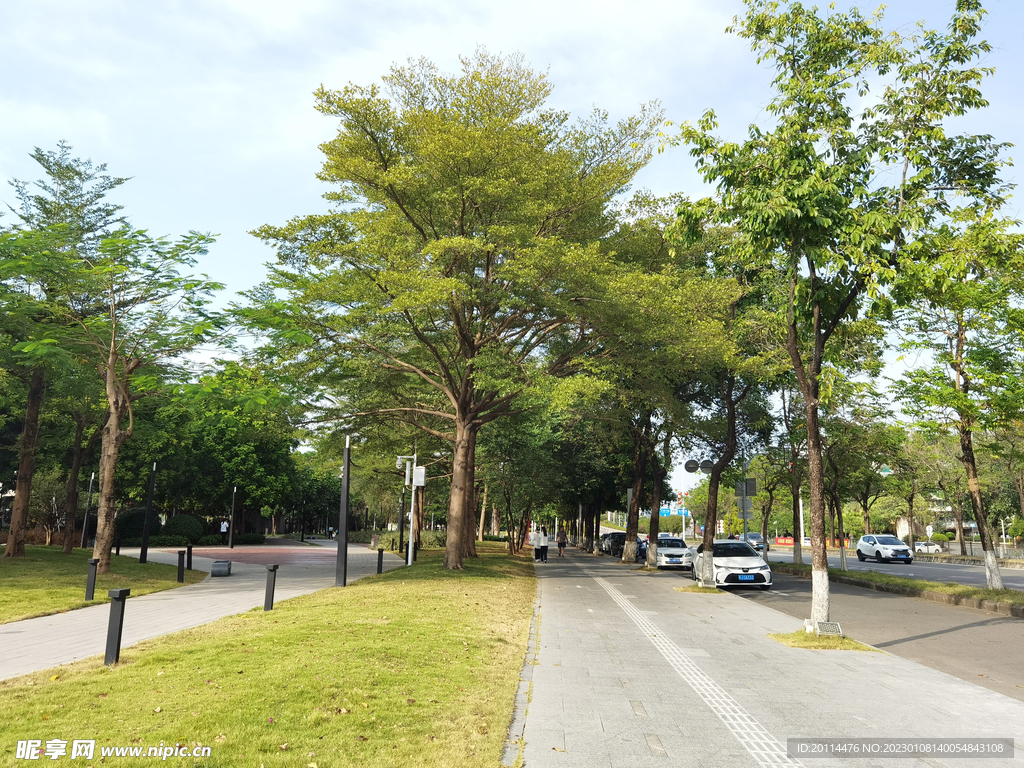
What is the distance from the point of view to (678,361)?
66.8 feet

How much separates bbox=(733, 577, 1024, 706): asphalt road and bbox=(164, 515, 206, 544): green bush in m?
40.3

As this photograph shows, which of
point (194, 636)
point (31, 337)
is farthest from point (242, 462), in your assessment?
point (194, 636)

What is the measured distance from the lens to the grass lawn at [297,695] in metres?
4.95

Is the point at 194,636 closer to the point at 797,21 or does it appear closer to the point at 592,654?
the point at 592,654

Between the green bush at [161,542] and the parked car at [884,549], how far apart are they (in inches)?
1685

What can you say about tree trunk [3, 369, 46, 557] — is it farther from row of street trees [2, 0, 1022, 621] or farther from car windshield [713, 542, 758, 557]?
car windshield [713, 542, 758, 557]

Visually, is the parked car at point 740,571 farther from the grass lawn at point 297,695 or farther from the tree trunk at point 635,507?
the tree trunk at point 635,507

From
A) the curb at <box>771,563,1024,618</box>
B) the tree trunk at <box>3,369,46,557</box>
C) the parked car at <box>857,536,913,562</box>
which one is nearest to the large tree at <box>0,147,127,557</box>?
the tree trunk at <box>3,369,46,557</box>

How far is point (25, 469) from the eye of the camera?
24625mm

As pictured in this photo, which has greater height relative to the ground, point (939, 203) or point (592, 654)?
point (939, 203)

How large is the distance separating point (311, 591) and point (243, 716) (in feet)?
38.8

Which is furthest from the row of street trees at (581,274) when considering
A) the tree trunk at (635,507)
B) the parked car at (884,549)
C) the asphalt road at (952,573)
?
the parked car at (884,549)

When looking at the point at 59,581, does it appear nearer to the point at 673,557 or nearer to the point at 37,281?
the point at 37,281

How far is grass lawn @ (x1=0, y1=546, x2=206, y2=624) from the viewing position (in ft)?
44.6
